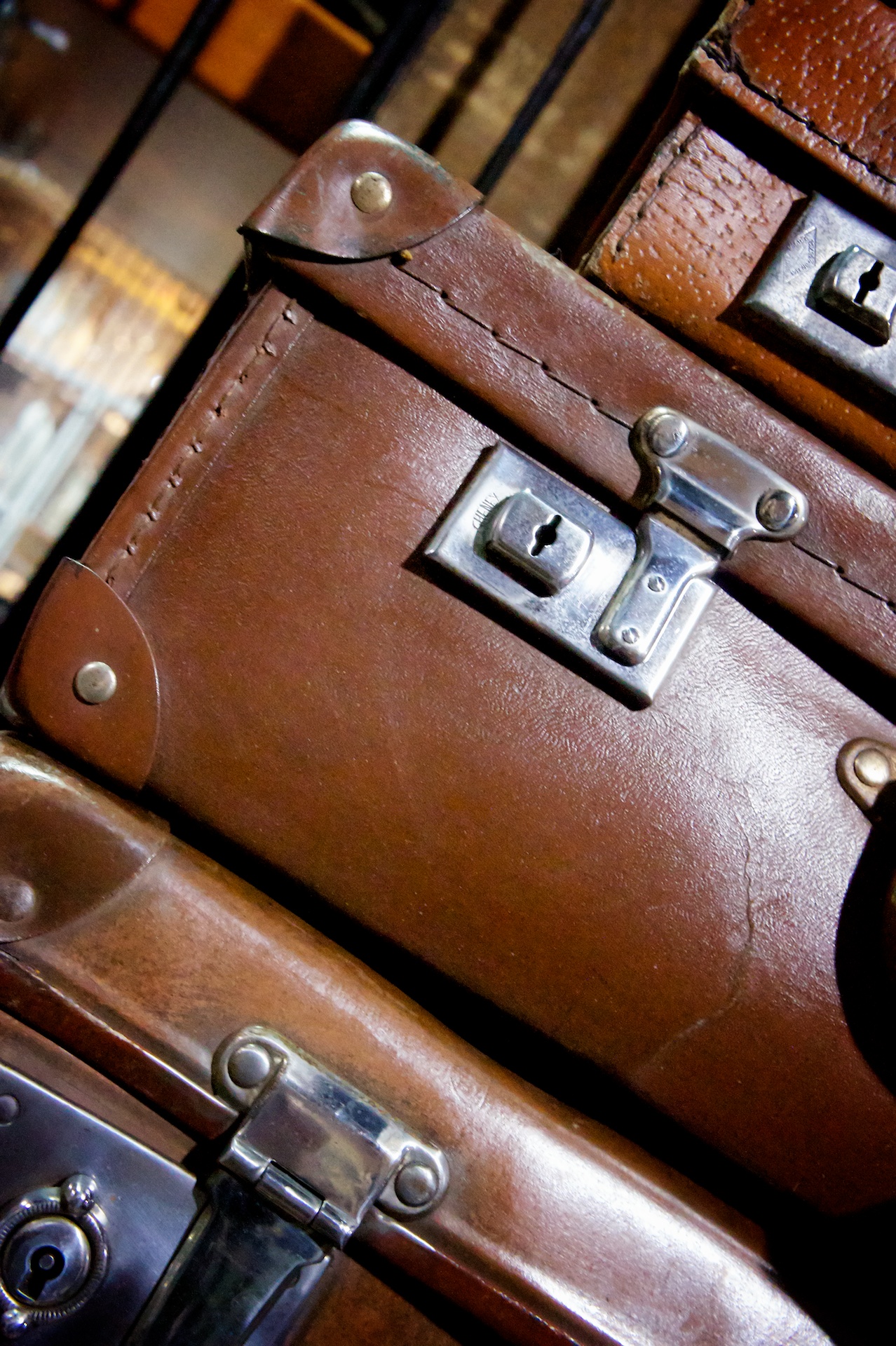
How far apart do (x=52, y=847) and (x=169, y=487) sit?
262mm

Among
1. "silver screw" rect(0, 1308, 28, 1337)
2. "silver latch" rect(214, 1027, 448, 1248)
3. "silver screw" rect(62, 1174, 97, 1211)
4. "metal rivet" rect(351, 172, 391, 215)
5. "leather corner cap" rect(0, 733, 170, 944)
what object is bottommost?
"silver screw" rect(0, 1308, 28, 1337)

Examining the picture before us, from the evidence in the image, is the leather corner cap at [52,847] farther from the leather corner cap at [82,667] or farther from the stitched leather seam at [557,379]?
the stitched leather seam at [557,379]

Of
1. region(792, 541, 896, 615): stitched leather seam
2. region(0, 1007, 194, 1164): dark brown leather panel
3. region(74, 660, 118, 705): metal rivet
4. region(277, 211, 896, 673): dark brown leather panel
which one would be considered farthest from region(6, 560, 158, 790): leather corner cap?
region(792, 541, 896, 615): stitched leather seam

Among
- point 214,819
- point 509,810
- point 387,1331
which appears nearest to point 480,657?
point 509,810

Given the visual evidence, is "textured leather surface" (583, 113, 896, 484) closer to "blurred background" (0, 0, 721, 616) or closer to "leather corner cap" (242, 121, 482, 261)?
"leather corner cap" (242, 121, 482, 261)

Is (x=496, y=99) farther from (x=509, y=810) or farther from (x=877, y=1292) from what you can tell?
(x=877, y=1292)

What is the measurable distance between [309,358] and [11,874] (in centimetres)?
42

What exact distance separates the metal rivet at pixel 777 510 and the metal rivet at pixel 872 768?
18 centimetres

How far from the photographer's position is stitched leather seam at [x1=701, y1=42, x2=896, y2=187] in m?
0.60

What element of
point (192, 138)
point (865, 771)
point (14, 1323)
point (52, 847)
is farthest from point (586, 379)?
point (192, 138)

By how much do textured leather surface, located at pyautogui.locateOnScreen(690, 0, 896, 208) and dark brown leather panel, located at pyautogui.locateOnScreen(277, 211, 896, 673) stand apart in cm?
18

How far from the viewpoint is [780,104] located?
1.99ft

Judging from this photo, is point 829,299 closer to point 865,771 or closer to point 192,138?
point 865,771

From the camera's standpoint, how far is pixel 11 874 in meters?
0.55
